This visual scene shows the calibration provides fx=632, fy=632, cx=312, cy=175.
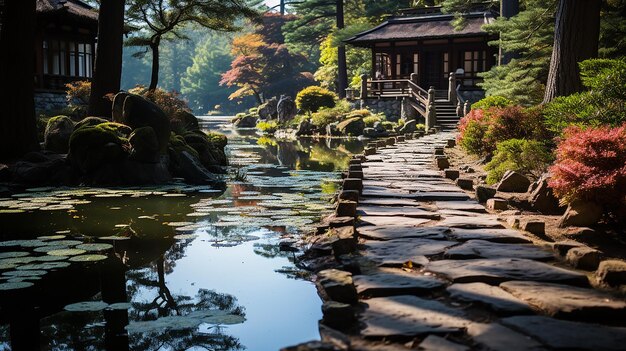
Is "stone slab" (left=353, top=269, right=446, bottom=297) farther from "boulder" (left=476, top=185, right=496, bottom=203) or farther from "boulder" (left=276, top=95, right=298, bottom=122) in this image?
"boulder" (left=276, top=95, right=298, bottom=122)

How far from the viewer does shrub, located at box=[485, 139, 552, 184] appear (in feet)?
30.1

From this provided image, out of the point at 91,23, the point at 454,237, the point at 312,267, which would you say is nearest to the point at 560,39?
the point at 454,237

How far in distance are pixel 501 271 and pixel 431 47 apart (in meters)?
31.2

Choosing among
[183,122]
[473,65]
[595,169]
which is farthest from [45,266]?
[473,65]

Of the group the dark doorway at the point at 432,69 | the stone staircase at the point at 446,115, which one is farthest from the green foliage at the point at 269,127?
the stone staircase at the point at 446,115

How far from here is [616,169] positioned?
19.7ft

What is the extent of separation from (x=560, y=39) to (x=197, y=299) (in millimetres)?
8535

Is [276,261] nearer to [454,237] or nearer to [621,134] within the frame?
[454,237]

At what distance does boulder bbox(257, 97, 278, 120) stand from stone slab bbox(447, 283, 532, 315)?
37.7 metres

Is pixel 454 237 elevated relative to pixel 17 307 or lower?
elevated

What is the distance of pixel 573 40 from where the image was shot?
10.8 metres

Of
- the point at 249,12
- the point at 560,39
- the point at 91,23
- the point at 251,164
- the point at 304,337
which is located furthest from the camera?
the point at 91,23

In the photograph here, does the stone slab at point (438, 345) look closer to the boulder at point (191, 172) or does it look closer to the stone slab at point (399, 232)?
the stone slab at point (399, 232)

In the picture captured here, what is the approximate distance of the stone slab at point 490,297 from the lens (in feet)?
12.6
